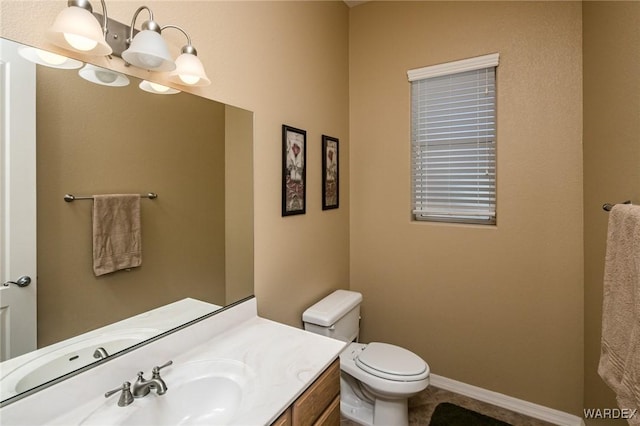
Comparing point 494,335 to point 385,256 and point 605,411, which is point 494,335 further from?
point 385,256

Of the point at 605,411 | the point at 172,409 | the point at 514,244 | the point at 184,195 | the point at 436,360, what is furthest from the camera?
the point at 436,360

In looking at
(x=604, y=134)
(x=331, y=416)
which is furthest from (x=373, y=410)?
(x=604, y=134)

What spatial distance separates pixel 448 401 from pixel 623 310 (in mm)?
1425

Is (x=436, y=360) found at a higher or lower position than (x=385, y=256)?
lower

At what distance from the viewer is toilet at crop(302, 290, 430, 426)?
1.66 meters

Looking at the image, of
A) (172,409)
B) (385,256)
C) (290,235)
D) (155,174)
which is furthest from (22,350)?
(385,256)

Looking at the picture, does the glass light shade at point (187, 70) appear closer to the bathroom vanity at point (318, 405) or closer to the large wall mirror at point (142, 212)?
the large wall mirror at point (142, 212)

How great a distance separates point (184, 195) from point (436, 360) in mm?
2096

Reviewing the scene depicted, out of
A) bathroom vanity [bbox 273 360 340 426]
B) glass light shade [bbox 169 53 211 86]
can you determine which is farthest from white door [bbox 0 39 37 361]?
bathroom vanity [bbox 273 360 340 426]

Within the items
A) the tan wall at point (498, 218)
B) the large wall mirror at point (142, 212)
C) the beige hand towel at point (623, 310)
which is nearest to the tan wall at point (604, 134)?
the tan wall at point (498, 218)

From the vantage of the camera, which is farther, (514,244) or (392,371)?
(514,244)

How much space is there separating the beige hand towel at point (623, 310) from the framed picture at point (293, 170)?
1.48 metres

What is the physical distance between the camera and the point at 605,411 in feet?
5.02

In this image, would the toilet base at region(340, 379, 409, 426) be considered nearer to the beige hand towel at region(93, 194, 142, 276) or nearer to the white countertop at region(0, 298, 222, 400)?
the white countertop at region(0, 298, 222, 400)
